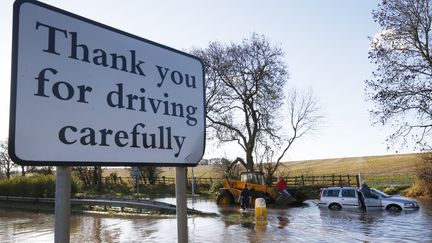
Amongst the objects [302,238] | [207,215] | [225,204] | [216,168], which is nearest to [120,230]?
[207,215]

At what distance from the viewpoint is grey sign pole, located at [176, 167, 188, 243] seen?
273 centimetres

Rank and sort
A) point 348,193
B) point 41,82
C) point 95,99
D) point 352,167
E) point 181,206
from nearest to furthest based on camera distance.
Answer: point 41,82, point 95,99, point 181,206, point 348,193, point 352,167

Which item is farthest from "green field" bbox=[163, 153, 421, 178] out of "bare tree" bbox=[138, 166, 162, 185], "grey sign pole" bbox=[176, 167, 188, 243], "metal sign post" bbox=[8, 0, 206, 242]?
"metal sign post" bbox=[8, 0, 206, 242]

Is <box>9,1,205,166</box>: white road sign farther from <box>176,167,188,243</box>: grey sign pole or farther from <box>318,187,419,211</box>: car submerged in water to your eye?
<box>318,187,419,211</box>: car submerged in water

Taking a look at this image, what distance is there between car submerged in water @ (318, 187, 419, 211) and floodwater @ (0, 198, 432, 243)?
3.21 feet

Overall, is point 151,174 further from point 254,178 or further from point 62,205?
point 62,205

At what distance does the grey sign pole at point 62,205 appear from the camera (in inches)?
81.0

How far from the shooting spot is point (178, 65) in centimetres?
279

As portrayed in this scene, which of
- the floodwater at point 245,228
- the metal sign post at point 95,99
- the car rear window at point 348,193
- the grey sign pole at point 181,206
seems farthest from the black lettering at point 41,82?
the car rear window at point 348,193

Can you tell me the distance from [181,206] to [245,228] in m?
14.0

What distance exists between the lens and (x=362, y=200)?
23.4m

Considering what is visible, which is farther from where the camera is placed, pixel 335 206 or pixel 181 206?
pixel 335 206

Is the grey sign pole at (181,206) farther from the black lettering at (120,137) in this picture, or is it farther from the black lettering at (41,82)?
the black lettering at (41,82)

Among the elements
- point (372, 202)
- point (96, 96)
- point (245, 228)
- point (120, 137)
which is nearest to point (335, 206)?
point (372, 202)
